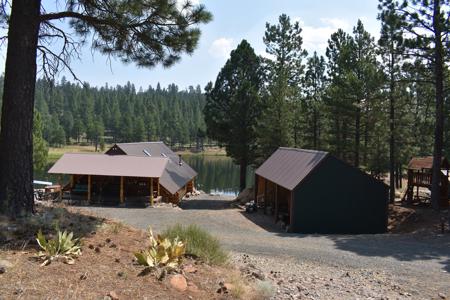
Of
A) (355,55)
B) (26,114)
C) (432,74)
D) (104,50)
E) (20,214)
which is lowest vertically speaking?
(20,214)

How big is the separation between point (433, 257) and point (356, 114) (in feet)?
61.3

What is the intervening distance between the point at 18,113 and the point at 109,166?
1928 cm

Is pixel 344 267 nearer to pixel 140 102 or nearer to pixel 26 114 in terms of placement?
pixel 26 114

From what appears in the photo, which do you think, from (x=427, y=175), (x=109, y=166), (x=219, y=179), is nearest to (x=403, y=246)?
A: (x=427, y=175)

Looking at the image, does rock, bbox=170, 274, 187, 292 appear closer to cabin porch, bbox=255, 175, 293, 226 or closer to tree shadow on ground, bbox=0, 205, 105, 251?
tree shadow on ground, bbox=0, 205, 105, 251

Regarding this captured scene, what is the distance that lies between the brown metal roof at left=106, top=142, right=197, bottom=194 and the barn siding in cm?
1234

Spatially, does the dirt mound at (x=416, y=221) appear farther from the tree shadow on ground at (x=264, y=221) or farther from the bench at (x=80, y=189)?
the bench at (x=80, y=189)

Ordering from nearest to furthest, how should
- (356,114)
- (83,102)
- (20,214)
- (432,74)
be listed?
1. (20,214)
2. (432,74)
3. (356,114)
4. (83,102)

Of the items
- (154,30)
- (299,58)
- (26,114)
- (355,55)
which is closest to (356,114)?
(355,55)

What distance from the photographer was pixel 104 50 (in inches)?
388

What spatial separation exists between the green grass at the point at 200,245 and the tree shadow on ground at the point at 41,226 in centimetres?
146

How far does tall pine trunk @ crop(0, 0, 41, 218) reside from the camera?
25.6 ft

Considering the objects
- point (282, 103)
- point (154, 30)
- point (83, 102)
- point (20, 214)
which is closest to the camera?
point (20, 214)

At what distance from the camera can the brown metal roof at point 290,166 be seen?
63.8ft
